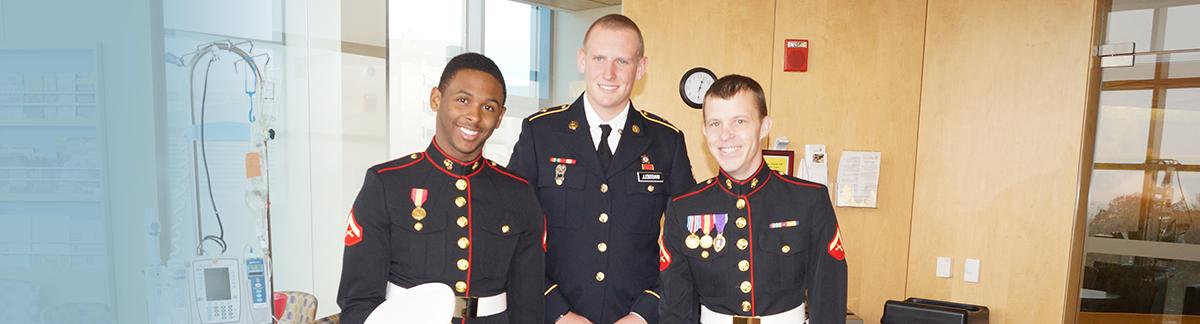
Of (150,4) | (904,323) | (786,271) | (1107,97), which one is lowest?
(904,323)

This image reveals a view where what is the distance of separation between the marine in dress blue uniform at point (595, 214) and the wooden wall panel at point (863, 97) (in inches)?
72.5

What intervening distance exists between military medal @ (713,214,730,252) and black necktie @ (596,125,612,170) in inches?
13.9

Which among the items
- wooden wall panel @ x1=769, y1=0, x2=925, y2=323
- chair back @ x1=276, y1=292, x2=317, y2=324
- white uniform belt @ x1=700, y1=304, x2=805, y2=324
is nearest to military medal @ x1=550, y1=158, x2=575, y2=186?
white uniform belt @ x1=700, y1=304, x2=805, y2=324

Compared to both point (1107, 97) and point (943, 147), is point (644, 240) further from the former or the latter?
point (1107, 97)

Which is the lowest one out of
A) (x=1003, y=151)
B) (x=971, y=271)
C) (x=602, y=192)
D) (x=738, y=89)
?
(x=971, y=271)

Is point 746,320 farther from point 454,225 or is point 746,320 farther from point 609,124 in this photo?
point 454,225

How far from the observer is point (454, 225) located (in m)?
1.47

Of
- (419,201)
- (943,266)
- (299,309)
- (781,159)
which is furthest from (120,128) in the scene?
(943,266)

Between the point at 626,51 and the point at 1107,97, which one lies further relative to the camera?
the point at 1107,97

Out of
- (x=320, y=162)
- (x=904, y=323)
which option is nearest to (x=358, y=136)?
(x=320, y=162)

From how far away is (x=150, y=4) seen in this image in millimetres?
2938

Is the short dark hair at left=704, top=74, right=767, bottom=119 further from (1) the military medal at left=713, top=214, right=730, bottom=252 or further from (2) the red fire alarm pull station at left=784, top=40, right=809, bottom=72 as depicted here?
(2) the red fire alarm pull station at left=784, top=40, right=809, bottom=72

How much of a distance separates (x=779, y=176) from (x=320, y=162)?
2.69 meters

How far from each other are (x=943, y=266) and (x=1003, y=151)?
674mm
